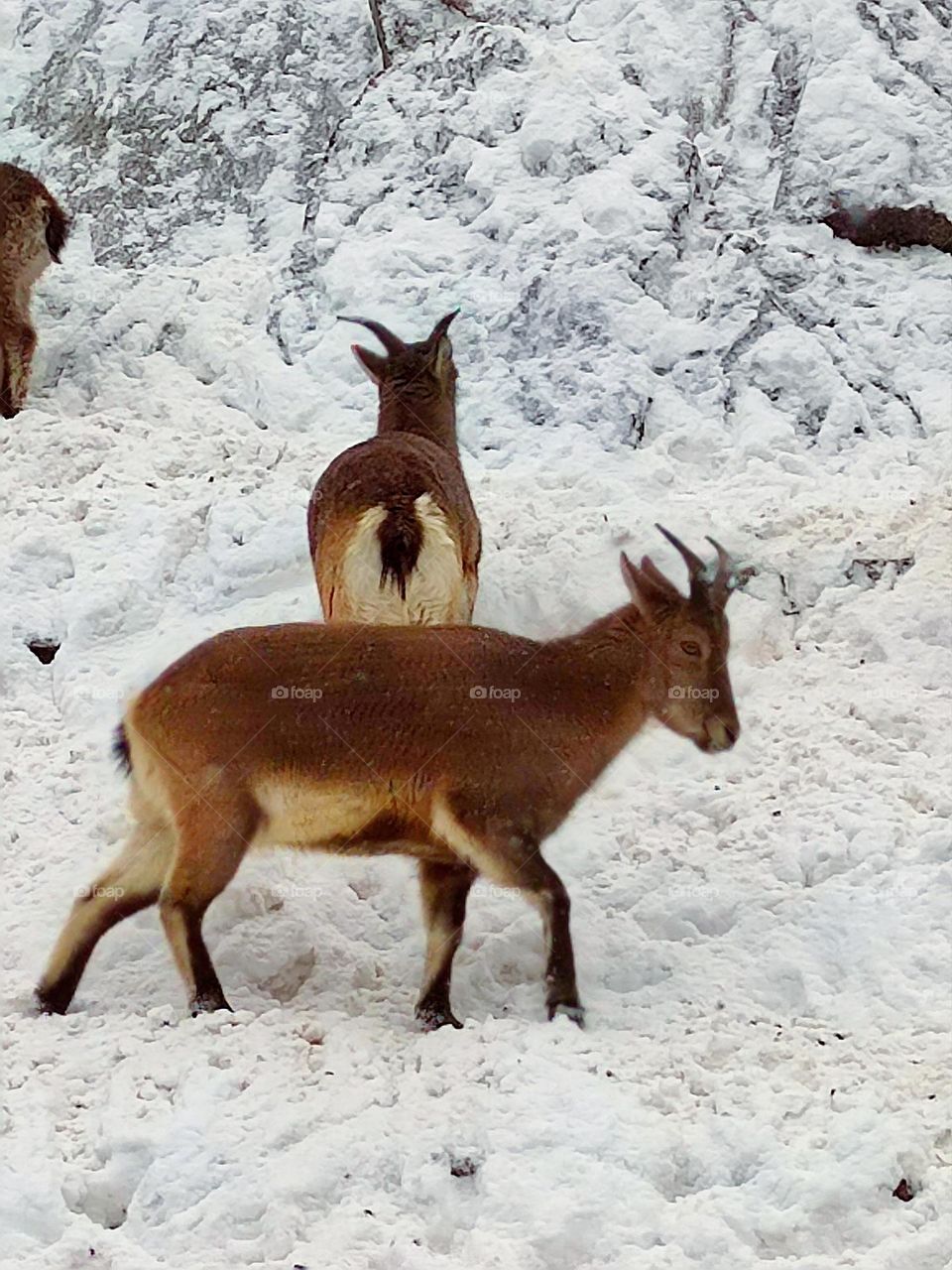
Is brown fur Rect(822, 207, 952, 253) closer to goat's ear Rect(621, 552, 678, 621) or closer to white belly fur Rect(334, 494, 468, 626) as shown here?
white belly fur Rect(334, 494, 468, 626)

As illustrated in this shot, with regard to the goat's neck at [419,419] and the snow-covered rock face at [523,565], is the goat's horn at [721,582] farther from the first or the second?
the goat's neck at [419,419]

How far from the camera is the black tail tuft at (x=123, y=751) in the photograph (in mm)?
5688

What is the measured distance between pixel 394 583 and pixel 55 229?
520 cm

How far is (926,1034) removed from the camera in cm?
527

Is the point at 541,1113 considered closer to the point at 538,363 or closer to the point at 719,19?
the point at 538,363

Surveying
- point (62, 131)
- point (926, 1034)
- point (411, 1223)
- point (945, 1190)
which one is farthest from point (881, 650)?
point (62, 131)

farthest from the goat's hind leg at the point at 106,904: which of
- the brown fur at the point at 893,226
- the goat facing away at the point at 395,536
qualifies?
the brown fur at the point at 893,226

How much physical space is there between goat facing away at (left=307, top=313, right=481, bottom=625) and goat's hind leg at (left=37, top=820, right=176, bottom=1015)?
175cm

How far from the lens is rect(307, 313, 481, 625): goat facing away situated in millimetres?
7180

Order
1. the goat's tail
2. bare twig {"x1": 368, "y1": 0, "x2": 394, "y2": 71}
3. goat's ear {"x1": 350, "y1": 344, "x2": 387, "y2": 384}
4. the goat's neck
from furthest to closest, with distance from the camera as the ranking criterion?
bare twig {"x1": 368, "y1": 0, "x2": 394, "y2": 71}
the goat's tail
goat's ear {"x1": 350, "y1": 344, "x2": 387, "y2": 384}
the goat's neck

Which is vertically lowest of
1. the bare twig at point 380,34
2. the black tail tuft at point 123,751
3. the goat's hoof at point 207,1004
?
the goat's hoof at point 207,1004

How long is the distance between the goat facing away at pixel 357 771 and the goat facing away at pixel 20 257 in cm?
533

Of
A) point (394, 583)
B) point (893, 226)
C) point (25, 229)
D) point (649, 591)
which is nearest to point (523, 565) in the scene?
point (394, 583)

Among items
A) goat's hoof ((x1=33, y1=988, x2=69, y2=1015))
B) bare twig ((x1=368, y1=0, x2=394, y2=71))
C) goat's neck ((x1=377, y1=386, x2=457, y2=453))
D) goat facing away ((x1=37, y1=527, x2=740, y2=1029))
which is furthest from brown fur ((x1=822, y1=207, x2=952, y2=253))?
goat's hoof ((x1=33, y1=988, x2=69, y2=1015))
